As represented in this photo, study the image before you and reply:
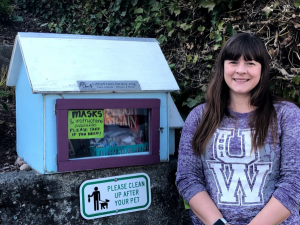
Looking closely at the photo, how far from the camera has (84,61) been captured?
6.87ft

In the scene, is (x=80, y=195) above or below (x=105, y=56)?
below

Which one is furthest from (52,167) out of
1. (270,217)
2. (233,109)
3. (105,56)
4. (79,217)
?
(270,217)

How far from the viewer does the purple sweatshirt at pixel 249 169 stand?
1.56 m

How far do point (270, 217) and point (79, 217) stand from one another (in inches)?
43.0

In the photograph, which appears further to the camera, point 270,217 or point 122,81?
point 122,81

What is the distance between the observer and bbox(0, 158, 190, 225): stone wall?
190cm

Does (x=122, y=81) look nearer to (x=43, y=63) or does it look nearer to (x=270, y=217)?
(x=43, y=63)

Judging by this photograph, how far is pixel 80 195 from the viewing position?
204 centimetres

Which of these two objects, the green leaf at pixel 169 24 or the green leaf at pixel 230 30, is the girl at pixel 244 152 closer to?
the green leaf at pixel 230 30

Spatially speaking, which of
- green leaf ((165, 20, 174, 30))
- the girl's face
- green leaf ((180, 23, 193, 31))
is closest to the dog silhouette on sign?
the girl's face

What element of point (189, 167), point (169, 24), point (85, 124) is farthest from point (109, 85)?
point (169, 24)

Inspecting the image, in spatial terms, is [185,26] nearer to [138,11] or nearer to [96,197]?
[138,11]

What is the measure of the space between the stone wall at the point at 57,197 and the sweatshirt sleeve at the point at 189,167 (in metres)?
0.48

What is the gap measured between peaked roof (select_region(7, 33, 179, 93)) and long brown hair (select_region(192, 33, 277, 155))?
0.46m
